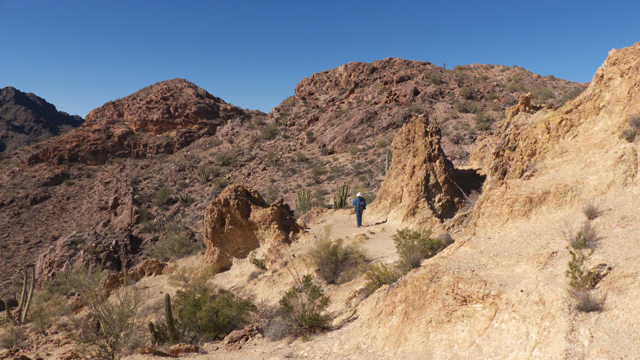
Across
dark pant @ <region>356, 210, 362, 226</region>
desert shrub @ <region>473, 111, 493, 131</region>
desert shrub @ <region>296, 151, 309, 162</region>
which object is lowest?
dark pant @ <region>356, 210, 362, 226</region>

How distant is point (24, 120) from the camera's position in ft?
200

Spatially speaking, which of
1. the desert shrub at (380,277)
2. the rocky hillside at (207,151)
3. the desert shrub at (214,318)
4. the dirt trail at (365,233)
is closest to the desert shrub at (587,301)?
the desert shrub at (380,277)

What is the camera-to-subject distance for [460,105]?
33344 mm

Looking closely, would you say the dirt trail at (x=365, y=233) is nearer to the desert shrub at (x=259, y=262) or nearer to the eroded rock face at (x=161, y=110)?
the desert shrub at (x=259, y=262)

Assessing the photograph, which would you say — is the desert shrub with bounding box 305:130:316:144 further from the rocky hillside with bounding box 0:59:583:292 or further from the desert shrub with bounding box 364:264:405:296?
the desert shrub with bounding box 364:264:405:296

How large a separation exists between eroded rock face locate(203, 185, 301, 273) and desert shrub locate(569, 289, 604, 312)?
32.5 ft

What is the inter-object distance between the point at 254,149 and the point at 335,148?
1011 cm

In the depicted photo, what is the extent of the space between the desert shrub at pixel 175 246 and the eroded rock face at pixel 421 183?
11424 millimetres

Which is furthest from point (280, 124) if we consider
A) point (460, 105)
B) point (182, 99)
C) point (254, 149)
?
point (460, 105)

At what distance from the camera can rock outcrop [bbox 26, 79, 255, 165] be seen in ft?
136

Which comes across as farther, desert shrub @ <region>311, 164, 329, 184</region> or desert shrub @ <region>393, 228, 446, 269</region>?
desert shrub @ <region>311, 164, 329, 184</region>

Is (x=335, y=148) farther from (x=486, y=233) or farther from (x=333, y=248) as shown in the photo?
(x=486, y=233)

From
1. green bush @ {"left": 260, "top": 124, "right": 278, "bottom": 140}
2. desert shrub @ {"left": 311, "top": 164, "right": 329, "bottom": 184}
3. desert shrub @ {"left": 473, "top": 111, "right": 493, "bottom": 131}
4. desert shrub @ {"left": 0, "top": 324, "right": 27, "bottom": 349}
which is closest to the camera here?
desert shrub @ {"left": 0, "top": 324, "right": 27, "bottom": 349}

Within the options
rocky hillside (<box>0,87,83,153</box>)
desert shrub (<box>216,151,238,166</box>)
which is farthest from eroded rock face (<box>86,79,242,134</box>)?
rocky hillside (<box>0,87,83,153</box>)
